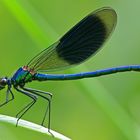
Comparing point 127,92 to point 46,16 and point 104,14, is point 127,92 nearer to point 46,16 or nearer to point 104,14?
point 104,14

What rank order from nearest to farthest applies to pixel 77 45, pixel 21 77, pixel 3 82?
pixel 3 82 < pixel 21 77 < pixel 77 45

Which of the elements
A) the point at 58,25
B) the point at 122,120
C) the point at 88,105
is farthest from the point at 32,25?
the point at 58,25

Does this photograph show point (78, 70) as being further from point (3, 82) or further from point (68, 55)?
point (3, 82)

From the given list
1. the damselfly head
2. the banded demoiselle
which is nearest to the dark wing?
the banded demoiselle

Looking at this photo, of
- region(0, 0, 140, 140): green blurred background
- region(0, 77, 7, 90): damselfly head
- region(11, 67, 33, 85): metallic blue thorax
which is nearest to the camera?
region(0, 77, 7, 90): damselfly head

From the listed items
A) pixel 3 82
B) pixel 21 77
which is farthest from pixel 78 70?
pixel 3 82

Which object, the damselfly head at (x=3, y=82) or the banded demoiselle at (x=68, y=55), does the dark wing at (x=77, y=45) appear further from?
the damselfly head at (x=3, y=82)

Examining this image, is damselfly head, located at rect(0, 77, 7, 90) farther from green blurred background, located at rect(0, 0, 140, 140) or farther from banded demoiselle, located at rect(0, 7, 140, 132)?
green blurred background, located at rect(0, 0, 140, 140)

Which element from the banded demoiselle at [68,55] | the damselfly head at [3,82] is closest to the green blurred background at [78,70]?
the banded demoiselle at [68,55]
